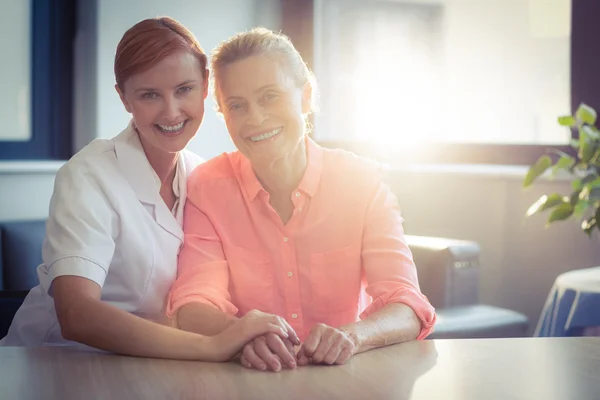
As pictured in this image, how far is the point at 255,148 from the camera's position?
1.66 meters

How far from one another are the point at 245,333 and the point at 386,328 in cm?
27

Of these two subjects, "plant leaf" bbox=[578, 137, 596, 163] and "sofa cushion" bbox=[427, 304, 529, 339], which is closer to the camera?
"plant leaf" bbox=[578, 137, 596, 163]

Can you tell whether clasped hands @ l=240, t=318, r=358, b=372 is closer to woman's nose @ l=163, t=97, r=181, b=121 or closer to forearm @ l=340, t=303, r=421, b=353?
forearm @ l=340, t=303, r=421, b=353

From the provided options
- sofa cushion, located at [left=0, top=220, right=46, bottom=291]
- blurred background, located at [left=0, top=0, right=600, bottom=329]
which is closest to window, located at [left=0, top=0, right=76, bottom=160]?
blurred background, located at [left=0, top=0, right=600, bottom=329]

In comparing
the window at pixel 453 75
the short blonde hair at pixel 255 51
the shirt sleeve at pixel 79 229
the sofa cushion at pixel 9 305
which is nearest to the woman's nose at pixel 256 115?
the short blonde hair at pixel 255 51

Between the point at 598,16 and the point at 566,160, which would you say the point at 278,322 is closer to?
the point at 566,160

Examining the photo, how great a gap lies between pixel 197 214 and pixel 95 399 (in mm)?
753

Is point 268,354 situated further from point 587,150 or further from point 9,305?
point 587,150

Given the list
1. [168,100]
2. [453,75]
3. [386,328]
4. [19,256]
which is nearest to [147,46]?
[168,100]

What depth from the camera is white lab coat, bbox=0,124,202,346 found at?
1.49 m

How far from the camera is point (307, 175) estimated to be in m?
1.73

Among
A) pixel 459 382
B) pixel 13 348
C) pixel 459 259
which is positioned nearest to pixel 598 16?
pixel 459 259

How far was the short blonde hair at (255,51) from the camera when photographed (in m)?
1.68

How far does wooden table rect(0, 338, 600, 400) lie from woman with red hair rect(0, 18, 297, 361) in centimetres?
27
